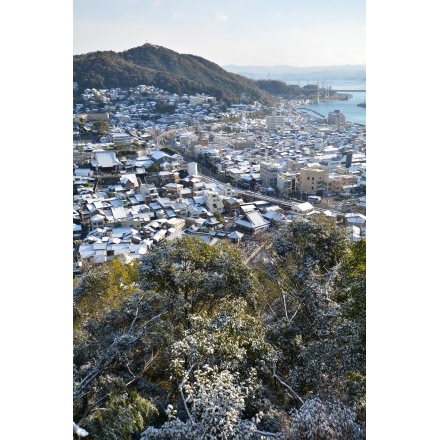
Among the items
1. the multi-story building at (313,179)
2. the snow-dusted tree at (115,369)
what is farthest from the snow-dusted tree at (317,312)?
the multi-story building at (313,179)

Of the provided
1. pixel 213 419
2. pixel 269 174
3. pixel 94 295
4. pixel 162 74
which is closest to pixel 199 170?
pixel 269 174

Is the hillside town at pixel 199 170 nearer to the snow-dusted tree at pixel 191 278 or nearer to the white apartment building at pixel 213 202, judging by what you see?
the white apartment building at pixel 213 202

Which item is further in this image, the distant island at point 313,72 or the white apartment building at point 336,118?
the white apartment building at point 336,118

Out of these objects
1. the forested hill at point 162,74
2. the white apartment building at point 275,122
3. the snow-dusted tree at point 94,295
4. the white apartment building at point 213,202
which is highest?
the forested hill at point 162,74

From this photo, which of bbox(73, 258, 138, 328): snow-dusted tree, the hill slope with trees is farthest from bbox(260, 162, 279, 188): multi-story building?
bbox(73, 258, 138, 328): snow-dusted tree

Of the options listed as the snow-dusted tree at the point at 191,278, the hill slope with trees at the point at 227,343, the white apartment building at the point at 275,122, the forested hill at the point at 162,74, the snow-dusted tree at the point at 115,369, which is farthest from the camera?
the white apartment building at the point at 275,122

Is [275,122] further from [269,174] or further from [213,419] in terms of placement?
[213,419]
